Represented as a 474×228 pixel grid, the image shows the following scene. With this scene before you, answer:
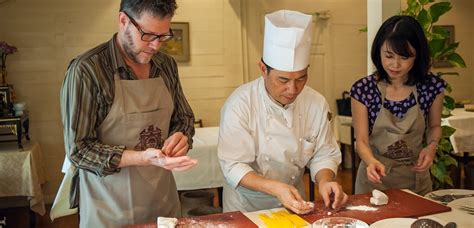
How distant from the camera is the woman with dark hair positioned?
196cm

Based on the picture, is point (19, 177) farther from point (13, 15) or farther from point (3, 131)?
point (13, 15)

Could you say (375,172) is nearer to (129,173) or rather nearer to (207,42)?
(129,173)

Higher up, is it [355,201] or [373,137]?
[373,137]

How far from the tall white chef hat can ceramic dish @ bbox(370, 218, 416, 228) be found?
587mm

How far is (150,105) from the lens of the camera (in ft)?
5.15

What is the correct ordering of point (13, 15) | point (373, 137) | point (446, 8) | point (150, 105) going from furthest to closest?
point (13, 15) < point (446, 8) < point (373, 137) < point (150, 105)

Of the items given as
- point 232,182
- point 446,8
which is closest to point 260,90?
point 232,182

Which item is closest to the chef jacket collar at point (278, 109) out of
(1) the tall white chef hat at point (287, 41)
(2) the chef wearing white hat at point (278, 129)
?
(2) the chef wearing white hat at point (278, 129)

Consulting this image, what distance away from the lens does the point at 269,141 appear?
1.72m

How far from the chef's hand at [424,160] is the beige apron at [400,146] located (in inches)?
3.0

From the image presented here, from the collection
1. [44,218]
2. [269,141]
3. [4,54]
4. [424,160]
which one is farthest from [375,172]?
[4,54]

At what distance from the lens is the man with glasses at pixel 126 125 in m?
1.40

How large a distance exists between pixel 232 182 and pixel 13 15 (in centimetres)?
384

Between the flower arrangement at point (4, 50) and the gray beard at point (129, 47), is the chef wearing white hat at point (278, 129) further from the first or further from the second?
the flower arrangement at point (4, 50)
